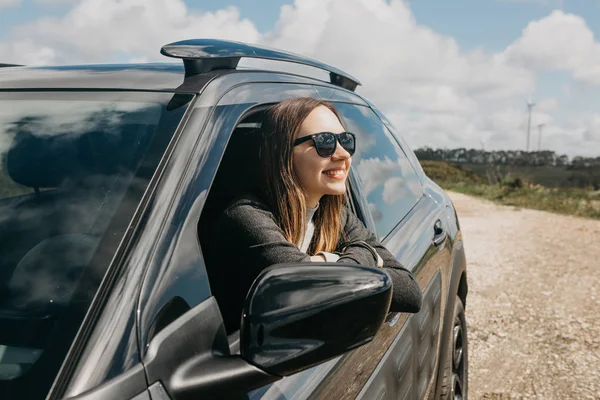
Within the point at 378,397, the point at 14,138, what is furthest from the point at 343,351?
the point at 14,138

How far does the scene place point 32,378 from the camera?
3.27ft

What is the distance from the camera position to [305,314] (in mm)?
1101

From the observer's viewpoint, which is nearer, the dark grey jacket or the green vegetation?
the dark grey jacket

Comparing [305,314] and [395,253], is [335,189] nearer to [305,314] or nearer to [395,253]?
[395,253]

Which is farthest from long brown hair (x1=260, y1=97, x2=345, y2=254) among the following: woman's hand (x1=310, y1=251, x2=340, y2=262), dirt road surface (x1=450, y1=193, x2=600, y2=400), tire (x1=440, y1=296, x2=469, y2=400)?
dirt road surface (x1=450, y1=193, x2=600, y2=400)

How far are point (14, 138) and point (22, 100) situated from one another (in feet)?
0.41

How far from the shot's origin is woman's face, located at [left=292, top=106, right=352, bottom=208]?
6.09 ft

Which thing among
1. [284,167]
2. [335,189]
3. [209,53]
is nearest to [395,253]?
[335,189]

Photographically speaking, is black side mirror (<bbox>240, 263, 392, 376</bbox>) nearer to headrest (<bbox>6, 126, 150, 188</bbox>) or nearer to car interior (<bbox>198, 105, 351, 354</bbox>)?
headrest (<bbox>6, 126, 150, 188</bbox>)

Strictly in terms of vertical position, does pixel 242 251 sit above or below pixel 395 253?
above

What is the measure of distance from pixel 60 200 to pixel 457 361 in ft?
8.94

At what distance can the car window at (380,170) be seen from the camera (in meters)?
2.47

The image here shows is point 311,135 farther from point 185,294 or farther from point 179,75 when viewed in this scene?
point 185,294

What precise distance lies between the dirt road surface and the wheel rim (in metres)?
0.65
